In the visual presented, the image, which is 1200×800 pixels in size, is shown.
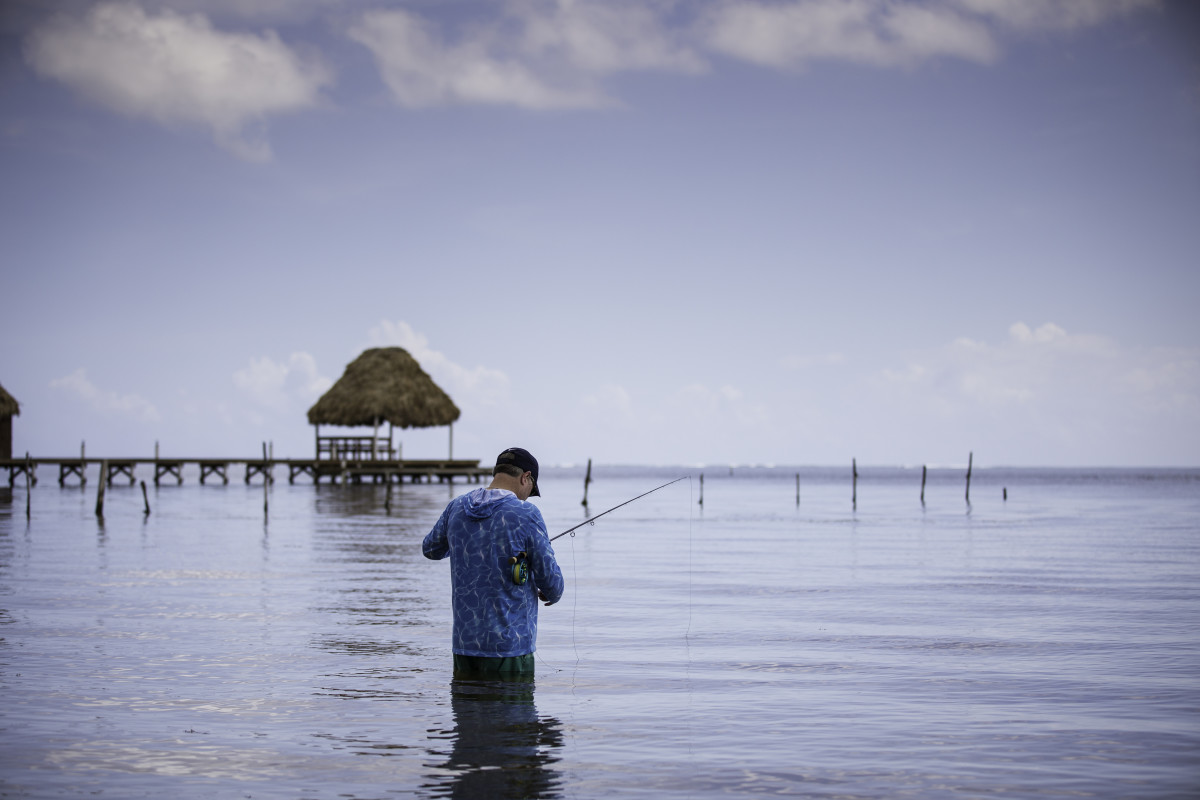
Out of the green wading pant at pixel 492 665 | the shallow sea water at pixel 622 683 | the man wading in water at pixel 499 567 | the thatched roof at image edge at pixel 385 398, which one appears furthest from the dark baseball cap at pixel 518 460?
the thatched roof at image edge at pixel 385 398

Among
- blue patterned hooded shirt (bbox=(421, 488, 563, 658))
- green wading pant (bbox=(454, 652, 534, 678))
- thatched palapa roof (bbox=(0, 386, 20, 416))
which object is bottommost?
green wading pant (bbox=(454, 652, 534, 678))

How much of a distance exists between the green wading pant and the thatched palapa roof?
2308 inches

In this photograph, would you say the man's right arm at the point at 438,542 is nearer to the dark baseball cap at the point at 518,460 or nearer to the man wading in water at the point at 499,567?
the man wading in water at the point at 499,567

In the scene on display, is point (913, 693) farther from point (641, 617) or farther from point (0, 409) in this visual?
point (0, 409)

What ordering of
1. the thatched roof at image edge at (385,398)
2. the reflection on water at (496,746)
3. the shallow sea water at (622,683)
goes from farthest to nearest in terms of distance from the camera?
the thatched roof at image edge at (385,398) → the shallow sea water at (622,683) → the reflection on water at (496,746)

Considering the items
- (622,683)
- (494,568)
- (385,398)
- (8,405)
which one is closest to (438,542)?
(494,568)

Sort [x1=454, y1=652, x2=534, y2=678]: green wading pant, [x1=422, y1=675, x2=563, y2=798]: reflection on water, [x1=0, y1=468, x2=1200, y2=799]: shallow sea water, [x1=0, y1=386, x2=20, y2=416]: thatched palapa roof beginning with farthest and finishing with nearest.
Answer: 1. [x1=0, y1=386, x2=20, y2=416]: thatched palapa roof
2. [x1=454, y1=652, x2=534, y2=678]: green wading pant
3. [x1=0, y1=468, x2=1200, y2=799]: shallow sea water
4. [x1=422, y1=675, x2=563, y2=798]: reflection on water

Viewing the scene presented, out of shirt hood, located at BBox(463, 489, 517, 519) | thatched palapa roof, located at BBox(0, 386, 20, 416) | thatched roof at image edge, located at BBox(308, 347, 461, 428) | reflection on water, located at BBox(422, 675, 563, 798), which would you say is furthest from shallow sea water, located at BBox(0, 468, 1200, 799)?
thatched roof at image edge, located at BBox(308, 347, 461, 428)

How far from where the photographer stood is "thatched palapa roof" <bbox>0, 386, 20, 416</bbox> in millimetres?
56438

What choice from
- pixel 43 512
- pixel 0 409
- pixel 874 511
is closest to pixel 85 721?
pixel 43 512

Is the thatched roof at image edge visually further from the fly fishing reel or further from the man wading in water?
the fly fishing reel

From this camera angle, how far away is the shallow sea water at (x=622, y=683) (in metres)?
5.88

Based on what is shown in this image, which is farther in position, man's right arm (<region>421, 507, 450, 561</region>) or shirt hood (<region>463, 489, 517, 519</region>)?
man's right arm (<region>421, 507, 450, 561</region>)

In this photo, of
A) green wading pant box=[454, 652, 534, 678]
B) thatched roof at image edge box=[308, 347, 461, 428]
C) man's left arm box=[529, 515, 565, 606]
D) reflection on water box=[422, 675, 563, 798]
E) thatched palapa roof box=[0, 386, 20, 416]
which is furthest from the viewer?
thatched roof at image edge box=[308, 347, 461, 428]
